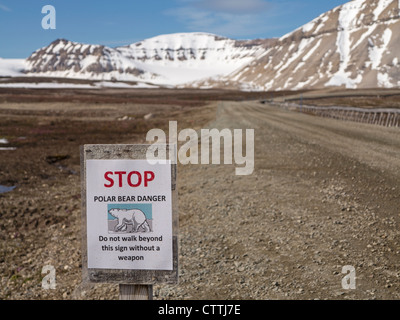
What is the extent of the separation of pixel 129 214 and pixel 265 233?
17.6 ft

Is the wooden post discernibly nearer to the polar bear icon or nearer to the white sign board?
the white sign board

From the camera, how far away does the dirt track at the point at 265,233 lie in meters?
6.38

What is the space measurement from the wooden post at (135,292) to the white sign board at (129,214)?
24 cm

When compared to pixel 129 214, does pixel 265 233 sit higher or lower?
lower

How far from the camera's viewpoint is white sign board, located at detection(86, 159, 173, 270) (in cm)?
354

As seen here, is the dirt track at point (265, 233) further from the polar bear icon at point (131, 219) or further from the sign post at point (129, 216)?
the polar bear icon at point (131, 219)

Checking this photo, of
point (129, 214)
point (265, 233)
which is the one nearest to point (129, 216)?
point (129, 214)

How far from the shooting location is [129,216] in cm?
352

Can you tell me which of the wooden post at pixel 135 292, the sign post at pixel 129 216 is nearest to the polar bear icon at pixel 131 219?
the sign post at pixel 129 216

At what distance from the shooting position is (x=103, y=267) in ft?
11.9

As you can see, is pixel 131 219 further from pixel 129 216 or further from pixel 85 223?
pixel 85 223

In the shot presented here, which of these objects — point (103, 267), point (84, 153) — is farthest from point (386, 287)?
point (84, 153)

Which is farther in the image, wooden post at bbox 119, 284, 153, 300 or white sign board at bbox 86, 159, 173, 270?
wooden post at bbox 119, 284, 153, 300

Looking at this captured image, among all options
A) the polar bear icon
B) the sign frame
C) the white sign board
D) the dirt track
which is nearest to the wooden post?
the sign frame
